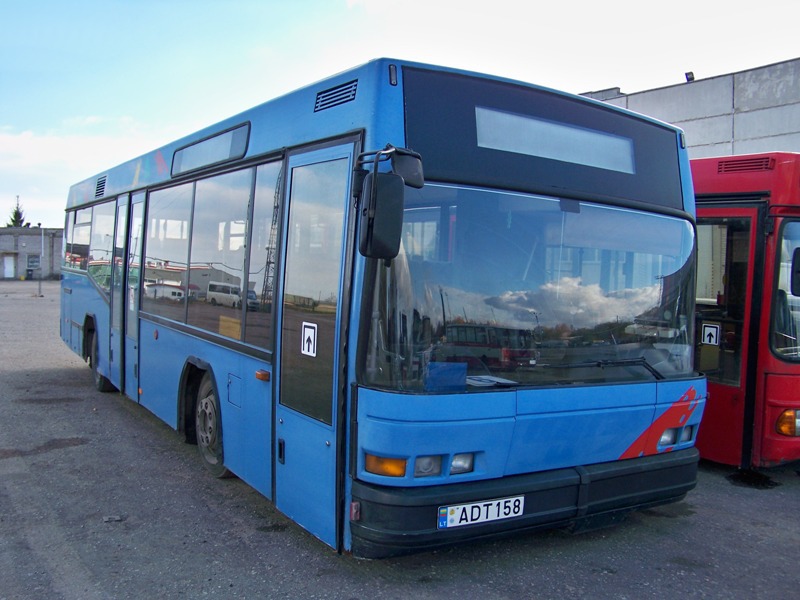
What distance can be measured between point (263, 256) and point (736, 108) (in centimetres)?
1512

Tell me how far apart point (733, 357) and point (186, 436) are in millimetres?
4892

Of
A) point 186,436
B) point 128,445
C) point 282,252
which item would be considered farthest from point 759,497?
point 128,445

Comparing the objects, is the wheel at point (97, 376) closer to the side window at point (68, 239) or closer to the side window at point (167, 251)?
the side window at point (68, 239)

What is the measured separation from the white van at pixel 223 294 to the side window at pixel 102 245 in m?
3.68

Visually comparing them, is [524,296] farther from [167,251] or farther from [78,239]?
[78,239]

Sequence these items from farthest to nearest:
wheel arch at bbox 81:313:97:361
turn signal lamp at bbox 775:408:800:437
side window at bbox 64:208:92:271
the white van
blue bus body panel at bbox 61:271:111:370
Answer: side window at bbox 64:208:92:271 → wheel arch at bbox 81:313:97:361 → blue bus body panel at bbox 61:271:111:370 → turn signal lamp at bbox 775:408:800:437 → the white van

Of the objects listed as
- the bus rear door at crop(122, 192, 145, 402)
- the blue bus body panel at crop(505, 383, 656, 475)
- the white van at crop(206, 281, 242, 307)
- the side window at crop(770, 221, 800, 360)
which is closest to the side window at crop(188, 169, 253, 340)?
the white van at crop(206, 281, 242, 307)

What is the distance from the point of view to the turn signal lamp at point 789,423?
6.09 metres

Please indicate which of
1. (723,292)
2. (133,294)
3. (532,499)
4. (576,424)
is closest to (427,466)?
(532,499)

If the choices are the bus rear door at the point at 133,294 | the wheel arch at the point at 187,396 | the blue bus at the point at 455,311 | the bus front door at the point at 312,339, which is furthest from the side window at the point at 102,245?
the bus front door at the point at 312,339

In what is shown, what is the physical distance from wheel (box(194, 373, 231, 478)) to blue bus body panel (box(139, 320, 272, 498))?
20 cm

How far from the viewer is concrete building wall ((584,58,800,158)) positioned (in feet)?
51.5

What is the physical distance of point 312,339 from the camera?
4195 mm

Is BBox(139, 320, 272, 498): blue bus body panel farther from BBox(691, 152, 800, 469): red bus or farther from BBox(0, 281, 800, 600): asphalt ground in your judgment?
BBox(691, 152, 800, 469): red bus
